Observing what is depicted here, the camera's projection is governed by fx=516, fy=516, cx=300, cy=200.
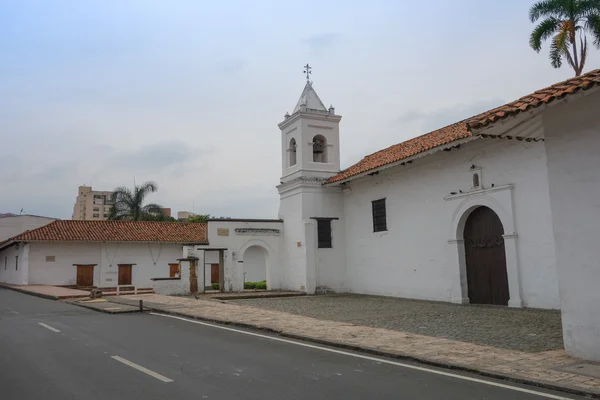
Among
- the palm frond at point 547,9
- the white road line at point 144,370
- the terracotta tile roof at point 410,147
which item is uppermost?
the palm frond at point 547,9

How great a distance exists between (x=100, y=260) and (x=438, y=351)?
28964 millimetres

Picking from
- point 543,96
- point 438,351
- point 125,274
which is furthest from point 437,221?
point 125,274

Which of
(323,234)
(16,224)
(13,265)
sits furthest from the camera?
(16,224)

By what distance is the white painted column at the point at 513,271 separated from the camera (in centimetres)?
1485

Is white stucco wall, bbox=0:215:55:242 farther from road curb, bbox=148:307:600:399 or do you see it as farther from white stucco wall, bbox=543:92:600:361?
white stucco wall, bbox=543:92:600:361

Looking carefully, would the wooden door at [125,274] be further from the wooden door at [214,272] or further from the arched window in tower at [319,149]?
the arched window in tower at [319,149]

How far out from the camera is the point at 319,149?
2517cm

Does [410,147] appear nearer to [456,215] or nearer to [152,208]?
[456,215]

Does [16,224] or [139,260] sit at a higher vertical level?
[16,224]

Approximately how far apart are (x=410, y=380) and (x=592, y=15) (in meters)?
25.2

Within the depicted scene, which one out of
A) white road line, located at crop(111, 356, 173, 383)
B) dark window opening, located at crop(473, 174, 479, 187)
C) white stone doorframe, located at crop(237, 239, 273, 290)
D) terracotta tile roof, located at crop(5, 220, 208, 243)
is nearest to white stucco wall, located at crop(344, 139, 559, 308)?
dark window opening, located at crop(473, 174, 479, 187)

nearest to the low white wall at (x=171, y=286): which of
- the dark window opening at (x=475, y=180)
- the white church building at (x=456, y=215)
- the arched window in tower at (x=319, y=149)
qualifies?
the white church building at (x=456, y=215)

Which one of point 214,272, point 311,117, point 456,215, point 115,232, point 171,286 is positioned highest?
point 311,117

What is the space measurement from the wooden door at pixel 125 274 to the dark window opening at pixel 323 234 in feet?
52.7
